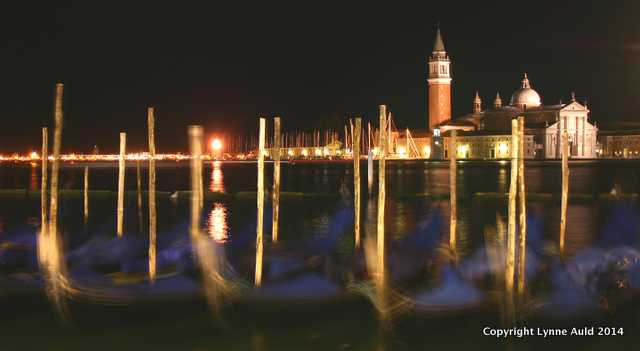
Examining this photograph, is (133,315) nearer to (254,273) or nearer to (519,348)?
(254,273)

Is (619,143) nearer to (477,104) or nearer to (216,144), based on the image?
(477,104)

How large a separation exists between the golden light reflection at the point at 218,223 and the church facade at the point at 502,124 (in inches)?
2444

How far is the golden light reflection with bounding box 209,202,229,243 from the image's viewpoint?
20.3 metres

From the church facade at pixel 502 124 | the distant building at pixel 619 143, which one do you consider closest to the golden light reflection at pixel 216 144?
the church facade at pixel 502 124

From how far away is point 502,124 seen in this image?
332 ft

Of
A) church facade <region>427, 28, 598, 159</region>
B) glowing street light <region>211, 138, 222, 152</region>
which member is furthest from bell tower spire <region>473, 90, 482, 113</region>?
glowing street light <region>211, 138, 222, 152</region>

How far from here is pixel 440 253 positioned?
658 inches

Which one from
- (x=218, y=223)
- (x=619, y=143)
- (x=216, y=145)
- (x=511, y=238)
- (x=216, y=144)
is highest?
(x=216, y=144)

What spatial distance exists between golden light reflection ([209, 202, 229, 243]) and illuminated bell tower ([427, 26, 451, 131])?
7728 centimetres

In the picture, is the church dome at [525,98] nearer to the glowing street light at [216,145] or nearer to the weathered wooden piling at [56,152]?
the glowing street light at [216,145]

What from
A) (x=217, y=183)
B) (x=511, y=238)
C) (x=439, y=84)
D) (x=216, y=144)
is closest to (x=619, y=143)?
(x=439, y=84)

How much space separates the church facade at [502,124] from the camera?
3686 inches

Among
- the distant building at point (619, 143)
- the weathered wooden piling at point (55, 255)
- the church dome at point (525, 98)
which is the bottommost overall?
the weathered wooden piling at point (55, 255)

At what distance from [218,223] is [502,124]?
82.5 metres
